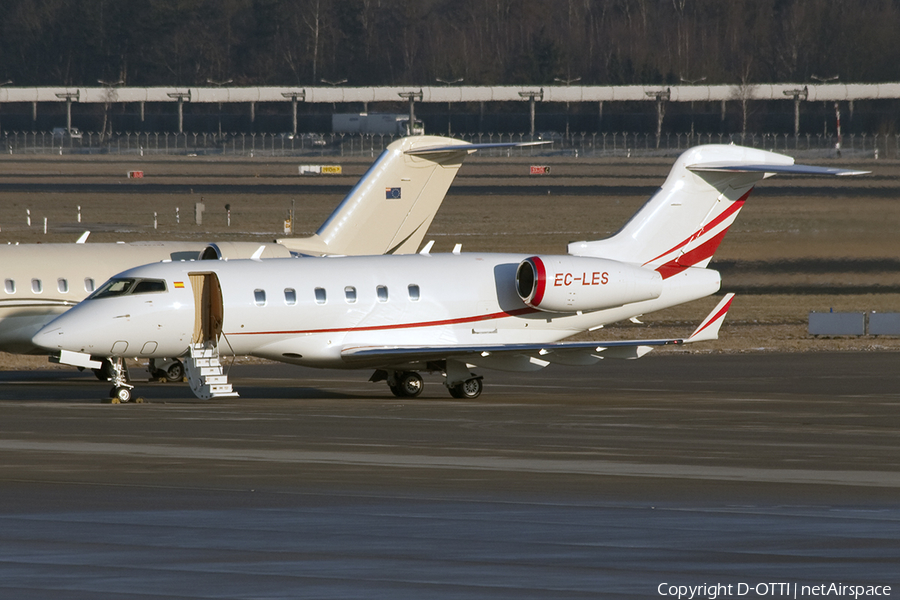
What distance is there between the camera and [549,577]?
487 inches

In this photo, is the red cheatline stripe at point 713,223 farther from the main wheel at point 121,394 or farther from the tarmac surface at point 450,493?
the main wheel at point 121,394

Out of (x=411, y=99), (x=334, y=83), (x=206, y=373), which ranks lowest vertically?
(x=206, y=373)

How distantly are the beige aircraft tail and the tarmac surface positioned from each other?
6713mm

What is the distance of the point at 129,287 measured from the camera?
2859cm

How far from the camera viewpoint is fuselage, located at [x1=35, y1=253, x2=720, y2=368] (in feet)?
92.8

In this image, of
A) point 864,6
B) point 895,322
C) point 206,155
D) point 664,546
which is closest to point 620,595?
point 664,546

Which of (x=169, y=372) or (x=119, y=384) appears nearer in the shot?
(x=119, y=384)

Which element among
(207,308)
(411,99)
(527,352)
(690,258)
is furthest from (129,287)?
(411,99)

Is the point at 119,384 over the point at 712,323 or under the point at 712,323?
under

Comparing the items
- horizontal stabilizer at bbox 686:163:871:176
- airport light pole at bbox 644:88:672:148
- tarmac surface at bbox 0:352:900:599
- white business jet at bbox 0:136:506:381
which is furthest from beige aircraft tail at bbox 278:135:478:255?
airport light pole at bbox 644:88:672:148

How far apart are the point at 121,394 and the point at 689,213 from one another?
12515 millimetres

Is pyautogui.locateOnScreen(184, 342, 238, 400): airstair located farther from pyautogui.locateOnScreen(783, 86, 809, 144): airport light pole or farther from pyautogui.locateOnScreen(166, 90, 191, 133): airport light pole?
pyautogui.locateOnScreen(166, 90, 191, 133): airport light pole

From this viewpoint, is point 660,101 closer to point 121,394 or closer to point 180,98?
point 180,98

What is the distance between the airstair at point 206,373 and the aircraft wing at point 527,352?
240cm
